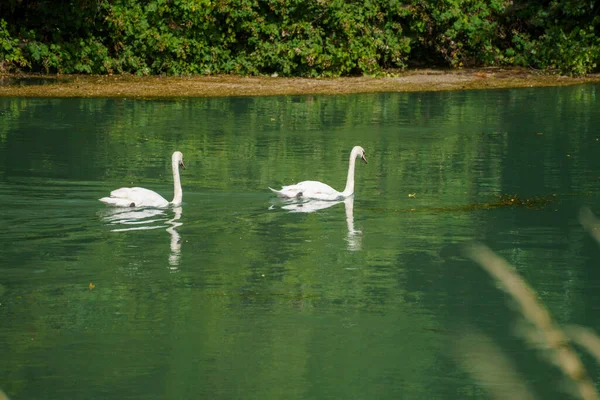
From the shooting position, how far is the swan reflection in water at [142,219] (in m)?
11.3

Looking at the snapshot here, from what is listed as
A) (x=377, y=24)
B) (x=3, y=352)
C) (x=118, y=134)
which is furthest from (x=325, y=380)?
(x=377, y=24)

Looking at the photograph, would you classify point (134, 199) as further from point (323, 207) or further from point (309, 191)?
point (323, 207)

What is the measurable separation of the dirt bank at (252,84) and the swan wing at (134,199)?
12.8m

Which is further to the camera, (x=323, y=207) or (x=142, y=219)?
(x=323, y=207)

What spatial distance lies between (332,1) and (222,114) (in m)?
9.66

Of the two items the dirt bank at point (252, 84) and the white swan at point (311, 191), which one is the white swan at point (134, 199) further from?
the dirt bank at point (252, 84)

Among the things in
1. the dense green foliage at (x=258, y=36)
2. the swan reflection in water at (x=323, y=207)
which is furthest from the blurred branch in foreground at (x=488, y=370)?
the dense green foliage at (x=258, y=36)

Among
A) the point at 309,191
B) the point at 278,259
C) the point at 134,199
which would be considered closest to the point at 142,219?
the point at 134,199

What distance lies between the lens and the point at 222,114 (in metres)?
21.3

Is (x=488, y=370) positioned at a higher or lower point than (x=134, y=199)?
lower

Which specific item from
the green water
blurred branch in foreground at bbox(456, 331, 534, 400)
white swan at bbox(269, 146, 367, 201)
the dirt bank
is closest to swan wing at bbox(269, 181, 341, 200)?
white swan at bbox(269, 146, 367, 201)

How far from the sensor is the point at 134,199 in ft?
38.9

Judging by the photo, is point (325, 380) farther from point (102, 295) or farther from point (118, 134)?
point (118, 134)

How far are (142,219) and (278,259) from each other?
242 centimetres
